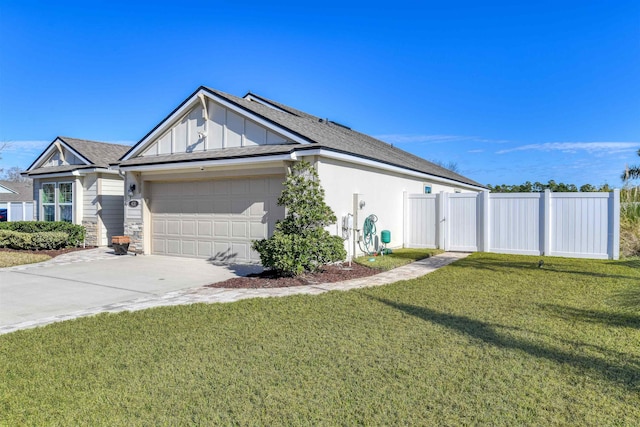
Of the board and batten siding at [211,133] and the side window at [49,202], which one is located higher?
the board and batten siding at [211,133]

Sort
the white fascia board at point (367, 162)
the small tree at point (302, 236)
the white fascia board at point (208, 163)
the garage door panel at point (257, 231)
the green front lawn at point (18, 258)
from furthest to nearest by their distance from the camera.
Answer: the green front lawn at point (18, 258)
the garage door panel at point (257, 231)
the white fascia board at point (208, 163)
the white fascia board at point (367, 162)
the small tree at point (302, 236)

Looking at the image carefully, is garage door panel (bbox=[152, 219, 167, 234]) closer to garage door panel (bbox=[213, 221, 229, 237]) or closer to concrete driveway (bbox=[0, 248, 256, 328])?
concrete driveway (bbox=[0, 248, 256, 328])

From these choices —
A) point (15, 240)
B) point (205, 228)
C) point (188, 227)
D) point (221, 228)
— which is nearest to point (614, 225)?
point (221, 228)

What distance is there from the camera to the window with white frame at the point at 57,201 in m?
16.8

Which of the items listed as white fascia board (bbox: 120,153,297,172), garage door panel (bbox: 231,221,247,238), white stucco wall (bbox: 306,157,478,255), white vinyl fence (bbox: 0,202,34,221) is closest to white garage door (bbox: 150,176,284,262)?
garage door panel (bbox: 231,221,247,238)

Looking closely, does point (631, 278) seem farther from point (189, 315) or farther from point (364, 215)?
point (189, 315)

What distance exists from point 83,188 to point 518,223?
16127mm

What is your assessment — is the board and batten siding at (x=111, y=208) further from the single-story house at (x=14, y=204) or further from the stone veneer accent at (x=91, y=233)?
the single-story house at (x=14, y=204)

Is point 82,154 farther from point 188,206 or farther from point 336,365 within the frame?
point 336,365

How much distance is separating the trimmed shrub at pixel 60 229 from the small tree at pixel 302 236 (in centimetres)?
1040

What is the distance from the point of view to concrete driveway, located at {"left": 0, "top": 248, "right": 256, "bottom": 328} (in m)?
6.56

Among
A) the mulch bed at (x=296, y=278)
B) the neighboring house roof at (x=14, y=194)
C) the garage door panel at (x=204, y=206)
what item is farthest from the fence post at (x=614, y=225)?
the neighboring house roof at (x=14, y=194)

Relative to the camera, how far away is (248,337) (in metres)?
4.73

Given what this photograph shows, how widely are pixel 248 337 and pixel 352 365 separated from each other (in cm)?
143
